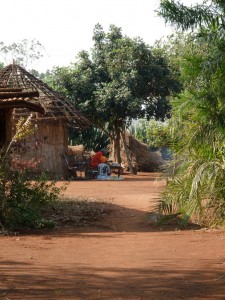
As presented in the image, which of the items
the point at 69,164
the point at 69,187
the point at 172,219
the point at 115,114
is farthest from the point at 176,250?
the point at 115,114

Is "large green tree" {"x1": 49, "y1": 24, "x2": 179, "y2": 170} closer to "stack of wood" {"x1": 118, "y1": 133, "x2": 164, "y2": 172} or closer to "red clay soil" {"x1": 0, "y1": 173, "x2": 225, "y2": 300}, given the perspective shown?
"stack of wood" {"x1": 118, "y1": 133, "x2": 164, "y2": 172}

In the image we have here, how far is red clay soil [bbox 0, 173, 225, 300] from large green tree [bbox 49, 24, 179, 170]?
17.2m

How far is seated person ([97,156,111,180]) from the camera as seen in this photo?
24969 millimetres

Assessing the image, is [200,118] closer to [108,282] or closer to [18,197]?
[108,282]

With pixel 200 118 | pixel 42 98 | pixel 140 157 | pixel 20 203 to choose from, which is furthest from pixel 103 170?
pixel 200 118

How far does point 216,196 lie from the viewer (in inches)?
445

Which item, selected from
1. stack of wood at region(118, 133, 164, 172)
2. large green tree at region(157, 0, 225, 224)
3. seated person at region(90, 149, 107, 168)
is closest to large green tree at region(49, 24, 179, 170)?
stack of wood at region(118, 133, 164, 172)

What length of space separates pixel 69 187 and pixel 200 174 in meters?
9.79

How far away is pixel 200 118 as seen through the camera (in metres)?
7.94

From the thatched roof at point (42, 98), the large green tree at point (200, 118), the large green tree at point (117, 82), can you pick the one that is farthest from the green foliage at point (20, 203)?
the large green tree at point (117, 82)

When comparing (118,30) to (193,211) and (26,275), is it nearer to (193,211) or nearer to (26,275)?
(193,211)

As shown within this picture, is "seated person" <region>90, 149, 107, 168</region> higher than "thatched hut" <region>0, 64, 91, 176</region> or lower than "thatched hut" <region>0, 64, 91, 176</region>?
lower

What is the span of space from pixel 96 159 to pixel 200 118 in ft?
57.0

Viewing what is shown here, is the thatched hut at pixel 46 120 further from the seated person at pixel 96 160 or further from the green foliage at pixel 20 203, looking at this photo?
the green foliage at pixel 20 203
